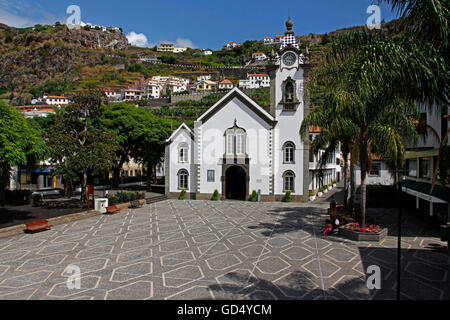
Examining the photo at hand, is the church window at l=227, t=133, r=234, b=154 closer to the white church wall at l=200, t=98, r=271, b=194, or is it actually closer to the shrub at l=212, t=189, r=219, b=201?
the white church wall at l=200, t=98, r=271, b=194

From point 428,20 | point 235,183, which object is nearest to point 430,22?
point 428,20

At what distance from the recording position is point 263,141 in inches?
1072

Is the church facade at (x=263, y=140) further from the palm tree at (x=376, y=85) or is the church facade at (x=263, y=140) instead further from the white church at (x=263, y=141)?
the palm tree at (x=376, y=85)

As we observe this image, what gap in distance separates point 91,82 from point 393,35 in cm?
16746

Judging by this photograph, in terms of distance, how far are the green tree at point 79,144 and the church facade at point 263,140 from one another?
30.4ft

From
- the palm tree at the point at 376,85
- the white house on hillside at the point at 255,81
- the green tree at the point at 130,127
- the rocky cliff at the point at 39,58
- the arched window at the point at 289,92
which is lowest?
the palm tree at the point at 376,85

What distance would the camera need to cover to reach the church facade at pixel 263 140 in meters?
26.8

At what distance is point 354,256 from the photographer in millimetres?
11477

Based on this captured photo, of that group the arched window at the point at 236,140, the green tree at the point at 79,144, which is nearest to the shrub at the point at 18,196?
the green tree at the point at 79,144

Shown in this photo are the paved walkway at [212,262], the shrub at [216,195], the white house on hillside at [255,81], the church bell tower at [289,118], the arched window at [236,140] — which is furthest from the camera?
the white house on hillside at [255,81]

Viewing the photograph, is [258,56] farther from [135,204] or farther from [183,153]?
[135,204]

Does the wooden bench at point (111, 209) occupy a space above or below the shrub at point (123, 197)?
below

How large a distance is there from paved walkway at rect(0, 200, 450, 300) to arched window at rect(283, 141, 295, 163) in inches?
374
